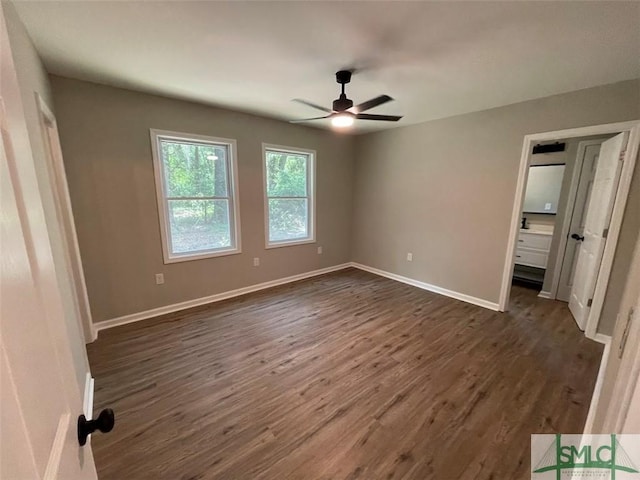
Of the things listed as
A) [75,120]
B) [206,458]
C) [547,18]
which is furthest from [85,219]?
[547,18]

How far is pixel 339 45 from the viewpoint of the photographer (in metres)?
1.88

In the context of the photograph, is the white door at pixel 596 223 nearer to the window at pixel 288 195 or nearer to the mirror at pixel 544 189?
the mirror at pixel 544 189

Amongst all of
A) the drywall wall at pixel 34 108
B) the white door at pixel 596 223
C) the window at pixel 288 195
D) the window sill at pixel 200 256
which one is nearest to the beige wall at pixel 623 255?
the white door at pixel 596 223

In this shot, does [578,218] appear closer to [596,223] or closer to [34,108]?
[596,223]

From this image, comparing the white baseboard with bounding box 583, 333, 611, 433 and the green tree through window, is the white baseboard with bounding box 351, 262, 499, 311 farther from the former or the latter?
the green tree through window

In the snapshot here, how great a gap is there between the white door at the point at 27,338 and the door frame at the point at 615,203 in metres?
3.82

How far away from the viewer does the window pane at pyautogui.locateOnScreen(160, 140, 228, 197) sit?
3.13 m

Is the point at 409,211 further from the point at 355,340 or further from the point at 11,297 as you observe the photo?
the point at 11,297

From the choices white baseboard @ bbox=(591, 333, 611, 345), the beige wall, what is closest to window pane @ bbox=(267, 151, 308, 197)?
the beige wall

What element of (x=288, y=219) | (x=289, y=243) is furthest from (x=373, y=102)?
(x=289, y=243)

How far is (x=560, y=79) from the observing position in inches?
93.0

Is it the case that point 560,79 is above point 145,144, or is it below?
above

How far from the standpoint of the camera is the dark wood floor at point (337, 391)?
1513mm

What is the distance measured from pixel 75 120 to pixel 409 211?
13.6ft
